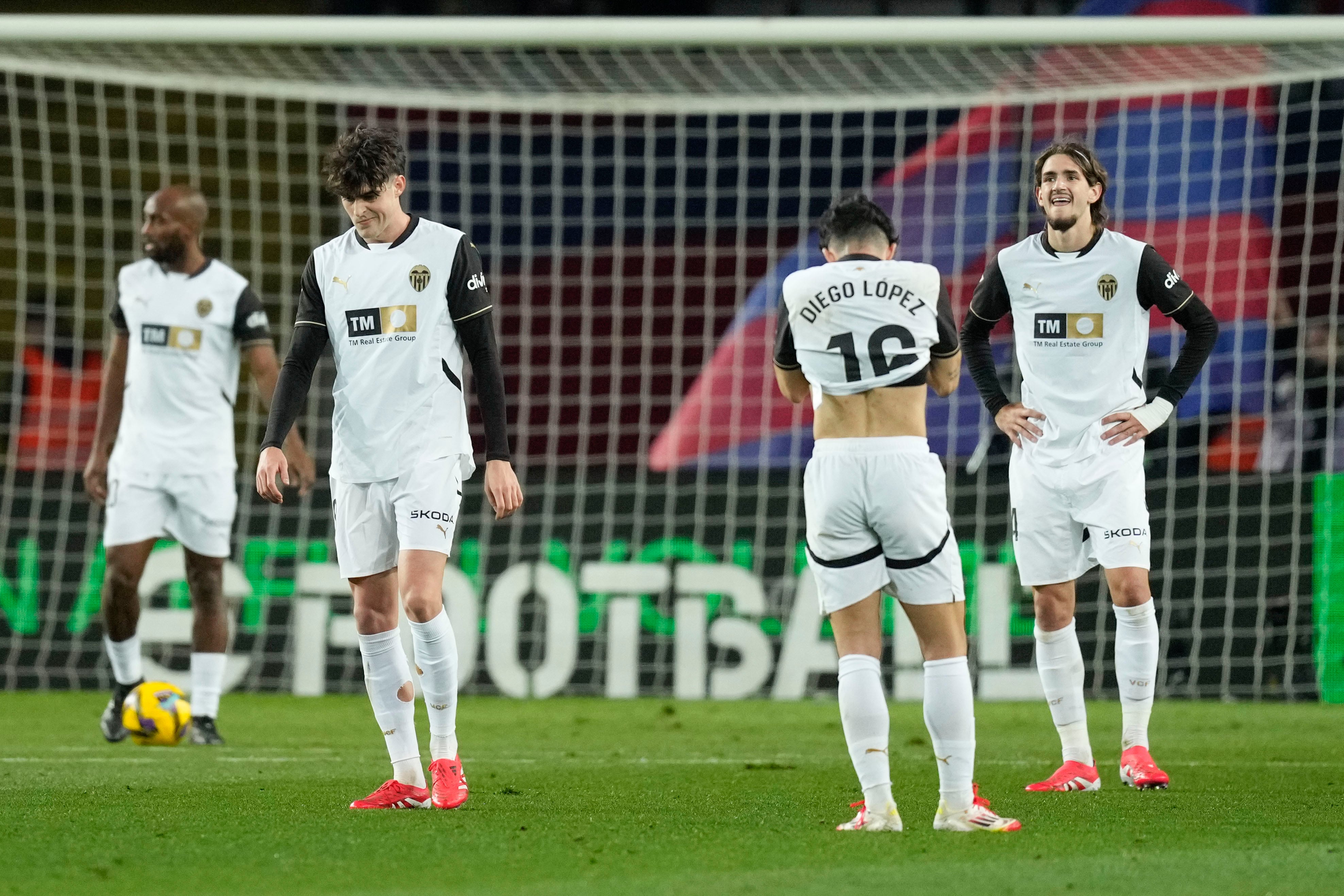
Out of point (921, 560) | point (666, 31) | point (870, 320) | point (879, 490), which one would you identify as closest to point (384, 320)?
point (870, 320)

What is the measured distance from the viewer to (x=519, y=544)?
10.3 m

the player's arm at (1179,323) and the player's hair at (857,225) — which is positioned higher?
the player's hair at (857,225)

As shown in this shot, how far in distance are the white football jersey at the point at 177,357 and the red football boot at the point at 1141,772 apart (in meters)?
4.02

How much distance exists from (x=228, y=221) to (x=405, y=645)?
18.3ft

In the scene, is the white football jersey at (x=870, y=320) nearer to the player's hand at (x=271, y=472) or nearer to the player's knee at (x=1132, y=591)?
the player's hand at (x=271, y=472)

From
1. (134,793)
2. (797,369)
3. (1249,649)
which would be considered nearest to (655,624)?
(1249,649)

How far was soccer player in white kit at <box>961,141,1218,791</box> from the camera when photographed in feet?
19.2

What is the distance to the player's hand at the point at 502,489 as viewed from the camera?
4.90 m

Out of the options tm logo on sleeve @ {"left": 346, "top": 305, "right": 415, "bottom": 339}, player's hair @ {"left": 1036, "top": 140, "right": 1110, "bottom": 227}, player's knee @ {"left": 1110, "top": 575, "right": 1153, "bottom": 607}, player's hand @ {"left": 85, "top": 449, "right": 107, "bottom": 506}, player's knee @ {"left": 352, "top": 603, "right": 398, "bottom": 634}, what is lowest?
player's knee @ {"left": 352, "top": 603, "right": 398, "bottom": 634}

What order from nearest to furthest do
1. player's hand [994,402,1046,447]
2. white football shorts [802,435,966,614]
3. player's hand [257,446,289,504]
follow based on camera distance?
white football shorts [802,435,966,614] → player's hand [257,446,289,504] → player's hand [994,402,1046,447]

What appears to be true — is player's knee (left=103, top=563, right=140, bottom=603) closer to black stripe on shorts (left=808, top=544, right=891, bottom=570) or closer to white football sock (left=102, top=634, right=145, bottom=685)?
white football sock (left=102, top=634, right=145, bottom=685)

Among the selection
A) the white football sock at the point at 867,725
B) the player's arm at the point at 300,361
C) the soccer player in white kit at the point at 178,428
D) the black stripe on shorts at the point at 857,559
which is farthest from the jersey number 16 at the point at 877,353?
the soccer player in white kit at the point at 178,428

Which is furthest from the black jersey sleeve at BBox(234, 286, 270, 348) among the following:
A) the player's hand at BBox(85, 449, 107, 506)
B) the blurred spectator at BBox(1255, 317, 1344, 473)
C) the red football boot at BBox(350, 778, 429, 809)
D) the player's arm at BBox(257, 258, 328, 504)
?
the blurred spectator at BBox(1255, 317, 1344, 473)

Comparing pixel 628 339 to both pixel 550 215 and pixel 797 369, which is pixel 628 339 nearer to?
pixel 550 215
